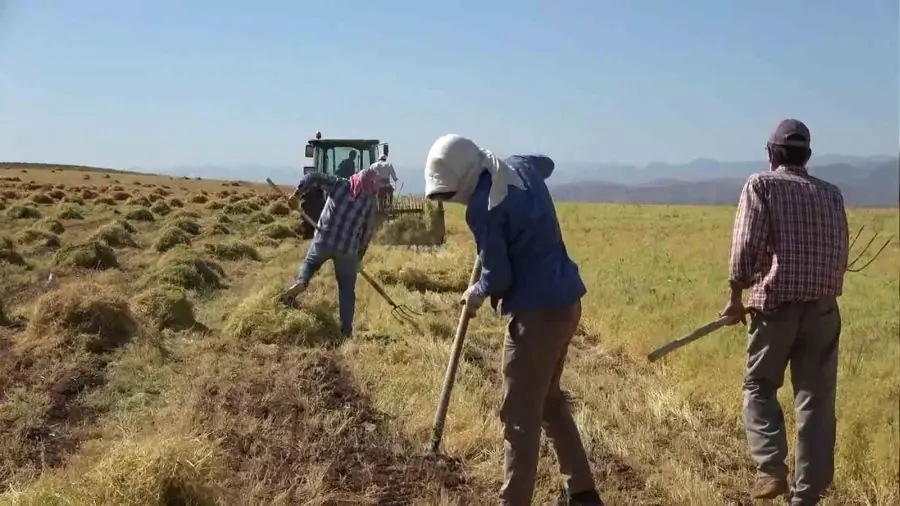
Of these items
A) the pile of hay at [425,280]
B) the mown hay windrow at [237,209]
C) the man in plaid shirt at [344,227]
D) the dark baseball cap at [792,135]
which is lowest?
the pile of hay at [425,280]

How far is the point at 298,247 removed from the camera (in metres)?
16.6

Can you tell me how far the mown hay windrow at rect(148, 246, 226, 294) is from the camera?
1021cm

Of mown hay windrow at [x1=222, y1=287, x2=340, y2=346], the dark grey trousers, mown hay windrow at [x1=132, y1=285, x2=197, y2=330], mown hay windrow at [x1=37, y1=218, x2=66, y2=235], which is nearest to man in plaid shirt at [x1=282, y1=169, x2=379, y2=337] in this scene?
mown hay windrow at [x1=222, y1=287, x2=340, y2=346]

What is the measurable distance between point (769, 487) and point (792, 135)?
159 centimetres

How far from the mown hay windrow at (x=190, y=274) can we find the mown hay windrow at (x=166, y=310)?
5.33 feet

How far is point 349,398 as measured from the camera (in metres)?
5.36

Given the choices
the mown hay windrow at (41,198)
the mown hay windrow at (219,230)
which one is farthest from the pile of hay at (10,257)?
the mown hay windrow at (41,198)

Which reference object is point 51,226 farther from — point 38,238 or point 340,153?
point 340,153

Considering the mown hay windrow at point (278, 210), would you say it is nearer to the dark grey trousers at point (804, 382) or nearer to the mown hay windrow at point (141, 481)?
the mown hay windrow at point (141, 481)

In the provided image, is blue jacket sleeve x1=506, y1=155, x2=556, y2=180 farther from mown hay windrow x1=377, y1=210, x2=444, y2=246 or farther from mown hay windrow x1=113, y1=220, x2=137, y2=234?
mown hay windrow x1=113, y1=220, x2=137, y2=234

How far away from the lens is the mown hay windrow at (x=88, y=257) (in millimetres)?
12688

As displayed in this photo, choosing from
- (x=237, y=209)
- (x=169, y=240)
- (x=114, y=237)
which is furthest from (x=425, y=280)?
(x=237, y=209)

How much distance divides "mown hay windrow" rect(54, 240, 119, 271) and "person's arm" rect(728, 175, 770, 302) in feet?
36.6

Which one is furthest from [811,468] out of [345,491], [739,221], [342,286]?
[342,286]
